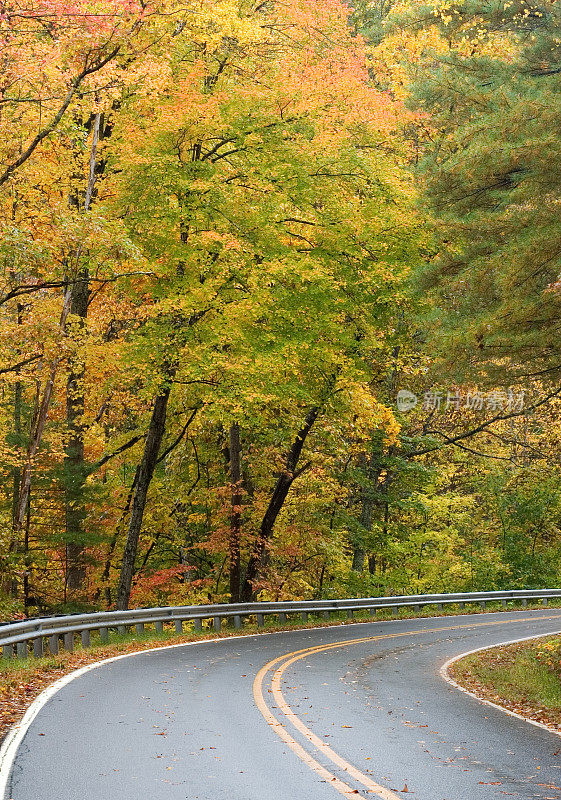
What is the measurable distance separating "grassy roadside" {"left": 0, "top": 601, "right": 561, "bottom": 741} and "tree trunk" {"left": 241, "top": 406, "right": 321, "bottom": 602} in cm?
139

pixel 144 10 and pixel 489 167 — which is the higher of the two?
pixel 144 10

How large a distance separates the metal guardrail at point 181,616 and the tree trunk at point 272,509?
114 centimetres

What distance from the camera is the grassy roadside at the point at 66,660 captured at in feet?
36.0

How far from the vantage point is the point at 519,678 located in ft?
48.3

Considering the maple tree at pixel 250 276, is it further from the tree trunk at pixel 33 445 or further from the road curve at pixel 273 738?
the road curve at pixel 273 738

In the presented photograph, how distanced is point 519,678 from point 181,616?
933 centimetres

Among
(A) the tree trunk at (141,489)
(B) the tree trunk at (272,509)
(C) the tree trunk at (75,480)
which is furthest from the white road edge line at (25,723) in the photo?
(B) the tree trunk at (272,509)

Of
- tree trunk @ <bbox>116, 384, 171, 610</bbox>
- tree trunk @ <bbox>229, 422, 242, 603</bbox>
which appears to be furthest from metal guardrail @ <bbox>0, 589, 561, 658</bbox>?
tree trunk @ <bbox>229, 422, 242, 603</bbox>

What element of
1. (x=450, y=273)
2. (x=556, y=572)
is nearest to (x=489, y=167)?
(x=450, y=273)

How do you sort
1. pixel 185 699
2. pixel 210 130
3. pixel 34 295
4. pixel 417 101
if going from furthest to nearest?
pixel 34 295, pixel 210 130, pixel 417 101, pixel 185 699

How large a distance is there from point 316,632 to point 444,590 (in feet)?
41.2

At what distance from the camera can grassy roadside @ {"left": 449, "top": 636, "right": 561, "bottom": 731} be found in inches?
476

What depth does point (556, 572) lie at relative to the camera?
38.3 m

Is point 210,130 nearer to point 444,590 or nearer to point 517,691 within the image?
point 517,691
